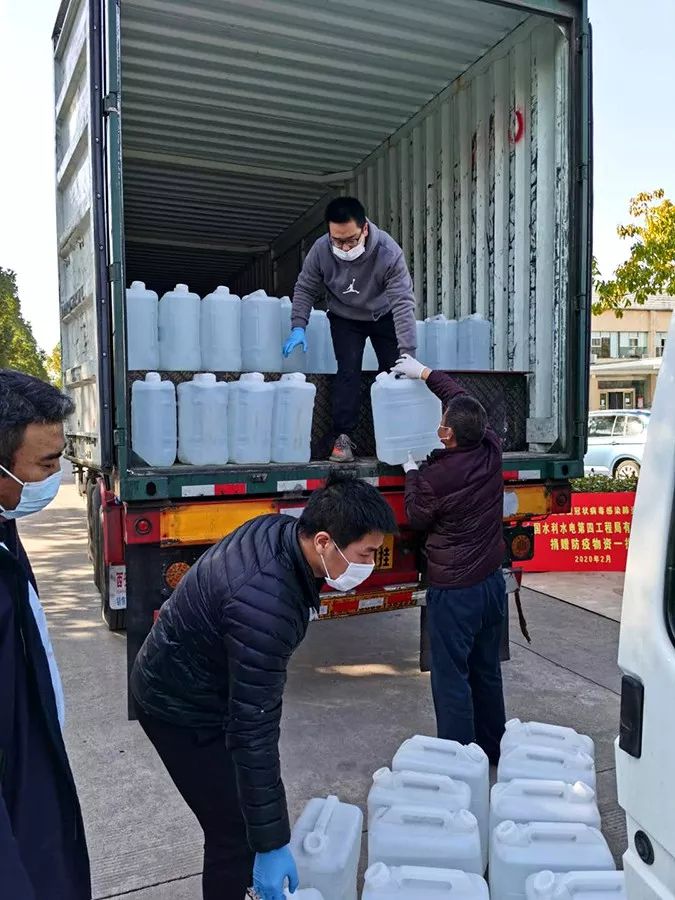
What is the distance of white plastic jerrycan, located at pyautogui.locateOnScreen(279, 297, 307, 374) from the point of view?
4191 millimetres

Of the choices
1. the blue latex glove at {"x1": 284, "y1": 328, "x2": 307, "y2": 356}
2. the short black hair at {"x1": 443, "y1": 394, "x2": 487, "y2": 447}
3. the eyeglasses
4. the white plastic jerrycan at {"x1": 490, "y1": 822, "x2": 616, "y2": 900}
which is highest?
the eyeglasses

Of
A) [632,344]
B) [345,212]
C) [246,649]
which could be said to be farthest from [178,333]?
[632,344]

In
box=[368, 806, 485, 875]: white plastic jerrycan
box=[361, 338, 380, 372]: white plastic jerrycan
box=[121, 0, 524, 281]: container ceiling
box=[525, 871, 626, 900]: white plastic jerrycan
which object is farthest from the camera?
box=[361, 338, 380, 372]: white plastic jerrycan

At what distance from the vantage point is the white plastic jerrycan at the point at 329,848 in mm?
2199

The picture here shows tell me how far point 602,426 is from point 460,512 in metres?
12.6

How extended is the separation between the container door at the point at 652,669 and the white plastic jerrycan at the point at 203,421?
2.42 m

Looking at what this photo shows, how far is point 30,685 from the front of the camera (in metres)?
1.54

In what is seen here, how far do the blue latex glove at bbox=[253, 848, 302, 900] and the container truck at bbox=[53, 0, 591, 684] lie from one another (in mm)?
1723

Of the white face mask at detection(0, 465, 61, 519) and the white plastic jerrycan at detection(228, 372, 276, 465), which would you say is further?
the white plastic jerrycan at detection(228, 372, 276, 465)

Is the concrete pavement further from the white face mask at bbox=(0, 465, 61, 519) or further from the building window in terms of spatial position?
the building window

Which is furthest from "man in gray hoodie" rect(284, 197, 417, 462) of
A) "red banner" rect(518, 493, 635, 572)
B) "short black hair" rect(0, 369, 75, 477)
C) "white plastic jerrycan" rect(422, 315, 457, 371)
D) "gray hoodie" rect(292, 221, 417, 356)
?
"red banner" rect(518, 493, 635, 572)

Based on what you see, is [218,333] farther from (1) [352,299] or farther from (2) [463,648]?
(2) [463,648]

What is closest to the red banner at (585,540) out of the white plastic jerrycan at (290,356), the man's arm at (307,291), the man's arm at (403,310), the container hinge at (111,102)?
the man's arm at (403,310)

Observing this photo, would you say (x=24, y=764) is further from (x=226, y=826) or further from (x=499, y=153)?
(x=499, y=153)
